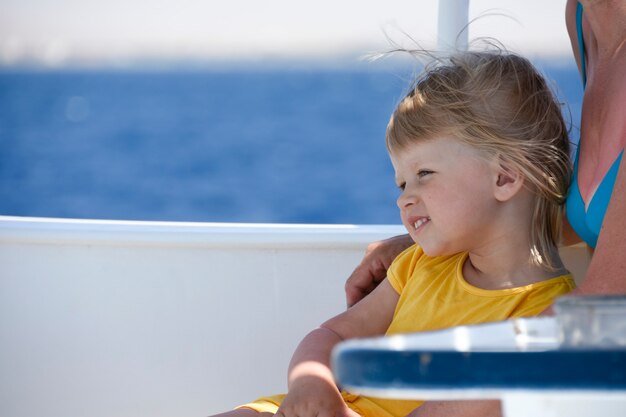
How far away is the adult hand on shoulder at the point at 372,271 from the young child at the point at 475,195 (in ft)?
0.61

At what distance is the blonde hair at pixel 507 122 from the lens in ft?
4.94

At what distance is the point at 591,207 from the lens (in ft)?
4.74

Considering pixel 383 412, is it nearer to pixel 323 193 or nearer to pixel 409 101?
pixel 409 101

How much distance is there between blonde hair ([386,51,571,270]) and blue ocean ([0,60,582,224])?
8.67m

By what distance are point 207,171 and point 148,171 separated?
775 millimetres

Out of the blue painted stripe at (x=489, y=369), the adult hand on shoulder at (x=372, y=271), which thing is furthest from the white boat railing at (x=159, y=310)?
the blue painted stripe at (x=489, y=369)

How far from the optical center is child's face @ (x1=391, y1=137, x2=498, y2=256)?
1.51 m

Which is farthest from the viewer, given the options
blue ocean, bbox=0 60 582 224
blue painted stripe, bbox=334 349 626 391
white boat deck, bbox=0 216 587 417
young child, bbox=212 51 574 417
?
blue ocean, bbox=0 60 582 224

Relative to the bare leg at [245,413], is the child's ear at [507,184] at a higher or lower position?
higher

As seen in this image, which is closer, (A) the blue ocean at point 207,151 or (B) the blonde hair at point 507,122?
(B) the blonde hair at point 507,122

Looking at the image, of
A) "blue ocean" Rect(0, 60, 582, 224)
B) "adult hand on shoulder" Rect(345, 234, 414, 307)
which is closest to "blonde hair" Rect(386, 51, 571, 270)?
"adult hand on shoulder" Rect(345, 234, 414, 307)

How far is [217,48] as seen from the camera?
89.2 feet

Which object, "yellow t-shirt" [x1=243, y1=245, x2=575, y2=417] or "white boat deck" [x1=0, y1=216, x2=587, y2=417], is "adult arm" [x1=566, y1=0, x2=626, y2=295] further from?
"white boat deck" [x1=0, y1=216, x2=587, y2=417]

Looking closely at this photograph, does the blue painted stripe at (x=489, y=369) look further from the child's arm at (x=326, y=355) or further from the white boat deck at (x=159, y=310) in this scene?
the white boat deck at (x=159, y=310)
